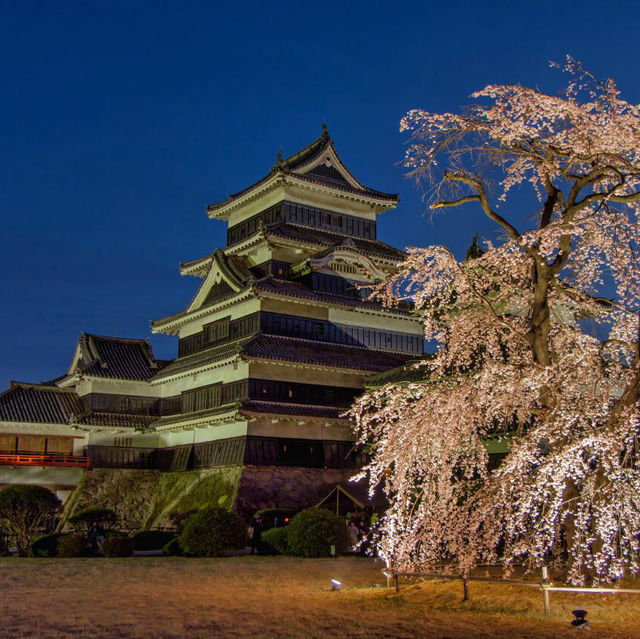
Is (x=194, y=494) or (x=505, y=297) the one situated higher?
(x=505, y=297)

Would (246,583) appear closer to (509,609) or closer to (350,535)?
(509,609)

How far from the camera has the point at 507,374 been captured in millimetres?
14953

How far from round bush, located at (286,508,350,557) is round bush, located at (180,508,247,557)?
1.86m

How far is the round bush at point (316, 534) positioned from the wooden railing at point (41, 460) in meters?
16.5

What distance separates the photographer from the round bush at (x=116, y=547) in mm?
26656

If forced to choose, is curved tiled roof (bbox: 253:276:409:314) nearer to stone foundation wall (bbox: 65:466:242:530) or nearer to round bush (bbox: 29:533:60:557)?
stone foundation wall (bbox: 65:466:242:530)

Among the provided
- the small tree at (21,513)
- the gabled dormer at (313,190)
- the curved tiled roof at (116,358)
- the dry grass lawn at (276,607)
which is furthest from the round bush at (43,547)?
the gabled dormer at (313,190)

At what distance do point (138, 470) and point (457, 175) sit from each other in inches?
1146

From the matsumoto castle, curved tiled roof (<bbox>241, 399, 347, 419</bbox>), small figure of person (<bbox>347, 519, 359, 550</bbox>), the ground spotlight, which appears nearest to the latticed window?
the matsumoto castle

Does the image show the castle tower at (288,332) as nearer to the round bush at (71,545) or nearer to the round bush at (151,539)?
the round bush at (151,539)

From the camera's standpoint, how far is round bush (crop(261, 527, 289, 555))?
26.8 m

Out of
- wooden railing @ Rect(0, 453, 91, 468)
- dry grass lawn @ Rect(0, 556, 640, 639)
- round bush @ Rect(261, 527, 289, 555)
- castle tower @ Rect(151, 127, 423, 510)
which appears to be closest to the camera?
dry grass lawn @ Rect(0, 556, 640, 639)

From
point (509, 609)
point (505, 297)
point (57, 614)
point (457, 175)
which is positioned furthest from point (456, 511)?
point (57, 614)

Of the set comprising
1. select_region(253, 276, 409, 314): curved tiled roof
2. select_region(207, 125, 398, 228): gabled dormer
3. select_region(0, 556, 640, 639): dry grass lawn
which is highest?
select_region(207, 125, 398, 228): gabled dormer
